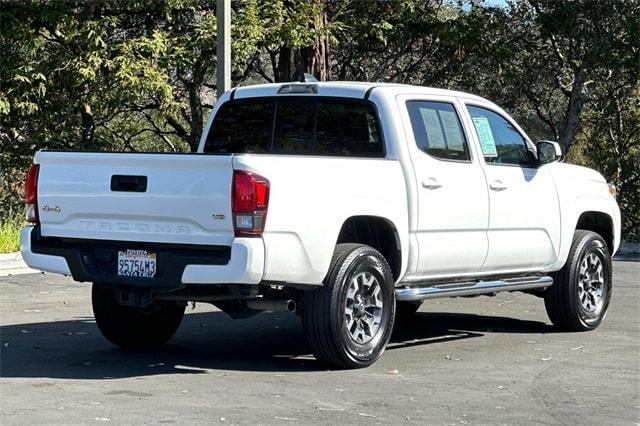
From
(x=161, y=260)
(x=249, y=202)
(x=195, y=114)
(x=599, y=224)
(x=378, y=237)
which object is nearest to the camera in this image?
(x=249, y=202)

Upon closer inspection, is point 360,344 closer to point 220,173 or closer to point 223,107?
point 220,173

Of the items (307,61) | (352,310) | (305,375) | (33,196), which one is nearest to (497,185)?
(352,310)

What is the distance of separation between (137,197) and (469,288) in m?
2.85

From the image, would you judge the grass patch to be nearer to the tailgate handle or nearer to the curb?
the curb

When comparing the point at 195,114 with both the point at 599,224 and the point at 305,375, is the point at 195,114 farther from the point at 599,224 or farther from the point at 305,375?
the point at 305,375

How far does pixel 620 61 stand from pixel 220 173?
58.0 ft

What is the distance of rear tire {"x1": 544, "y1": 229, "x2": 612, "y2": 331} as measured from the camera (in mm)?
11320

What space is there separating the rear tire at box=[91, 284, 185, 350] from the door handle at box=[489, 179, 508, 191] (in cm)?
261

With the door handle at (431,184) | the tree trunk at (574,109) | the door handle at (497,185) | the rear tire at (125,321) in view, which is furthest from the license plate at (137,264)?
the tree trunk at (574,109)

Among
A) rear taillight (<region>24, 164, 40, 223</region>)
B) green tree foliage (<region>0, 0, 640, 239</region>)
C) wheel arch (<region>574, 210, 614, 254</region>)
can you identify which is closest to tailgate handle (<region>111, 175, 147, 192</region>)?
rear taillight (<region>24, 164, 40, 223</region>)

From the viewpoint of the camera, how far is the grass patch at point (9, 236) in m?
17.2

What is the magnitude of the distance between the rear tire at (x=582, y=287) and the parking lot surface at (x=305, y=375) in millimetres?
159

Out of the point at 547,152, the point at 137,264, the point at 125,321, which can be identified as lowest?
the point at 125,321

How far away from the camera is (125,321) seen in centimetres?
1009
